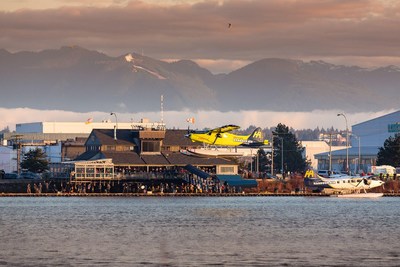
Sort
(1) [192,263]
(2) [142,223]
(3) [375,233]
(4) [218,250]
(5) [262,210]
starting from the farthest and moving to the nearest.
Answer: (5) [262,210] < (2) [142,223] < (3) [375,233] < (4) [218,250] < (1) [192,263]

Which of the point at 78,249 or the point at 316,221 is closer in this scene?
the point at 78,249

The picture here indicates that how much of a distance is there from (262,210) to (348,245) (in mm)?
57021

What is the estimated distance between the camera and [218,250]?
8812 centimetres

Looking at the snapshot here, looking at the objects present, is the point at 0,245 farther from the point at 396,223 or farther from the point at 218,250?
the point at 396,223

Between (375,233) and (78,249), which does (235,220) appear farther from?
(78,249)

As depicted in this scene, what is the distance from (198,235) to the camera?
104438 mm

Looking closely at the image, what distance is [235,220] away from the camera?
12675cm

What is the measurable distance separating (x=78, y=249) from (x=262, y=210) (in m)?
63.9

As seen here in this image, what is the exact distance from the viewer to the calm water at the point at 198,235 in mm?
81875

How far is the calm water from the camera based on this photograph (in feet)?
269

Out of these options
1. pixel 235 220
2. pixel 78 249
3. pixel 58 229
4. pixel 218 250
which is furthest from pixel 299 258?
pixel 235 220

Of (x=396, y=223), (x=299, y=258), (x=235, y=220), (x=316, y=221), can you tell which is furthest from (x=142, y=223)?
(x=299, y=258)

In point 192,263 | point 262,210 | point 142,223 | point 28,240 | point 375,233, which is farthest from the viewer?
point 262,210

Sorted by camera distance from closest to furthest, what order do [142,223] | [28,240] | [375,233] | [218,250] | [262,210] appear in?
[218,250], [28,240], [375,233], [142,223], [262,210]
